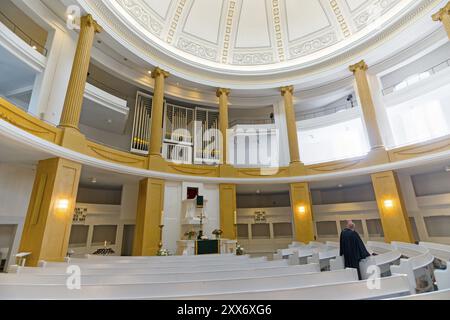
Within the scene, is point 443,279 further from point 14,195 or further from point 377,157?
point 14,195

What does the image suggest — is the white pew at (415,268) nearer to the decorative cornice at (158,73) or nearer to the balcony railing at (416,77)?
the balcony railing at (416,77)

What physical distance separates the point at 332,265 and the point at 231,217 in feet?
19.9

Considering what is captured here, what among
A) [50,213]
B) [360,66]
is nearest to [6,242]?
[50,213]

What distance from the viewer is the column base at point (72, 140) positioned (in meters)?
6.56

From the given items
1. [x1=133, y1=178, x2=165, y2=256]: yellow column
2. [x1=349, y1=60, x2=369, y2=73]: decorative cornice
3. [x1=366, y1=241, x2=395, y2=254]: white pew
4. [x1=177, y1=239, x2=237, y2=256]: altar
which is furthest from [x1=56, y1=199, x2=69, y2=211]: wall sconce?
[x1=349, y1=60, x2=369, y2=73]: decorative cornice

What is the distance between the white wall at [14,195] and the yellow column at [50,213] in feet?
4.19

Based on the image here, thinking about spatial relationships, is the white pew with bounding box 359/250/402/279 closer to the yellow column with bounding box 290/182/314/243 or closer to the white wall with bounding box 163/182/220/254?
the yellow column with bounding box 290/182/314/243

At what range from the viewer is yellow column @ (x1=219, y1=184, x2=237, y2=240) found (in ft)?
32.0

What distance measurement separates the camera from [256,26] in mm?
12789

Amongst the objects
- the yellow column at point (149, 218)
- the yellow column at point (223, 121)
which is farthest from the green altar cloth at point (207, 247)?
the yellow column at point (223, 121)

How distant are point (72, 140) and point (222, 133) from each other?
633 cm

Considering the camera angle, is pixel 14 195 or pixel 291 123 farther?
pixel 291 123

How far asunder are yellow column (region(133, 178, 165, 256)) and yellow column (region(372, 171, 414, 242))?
847 cm
